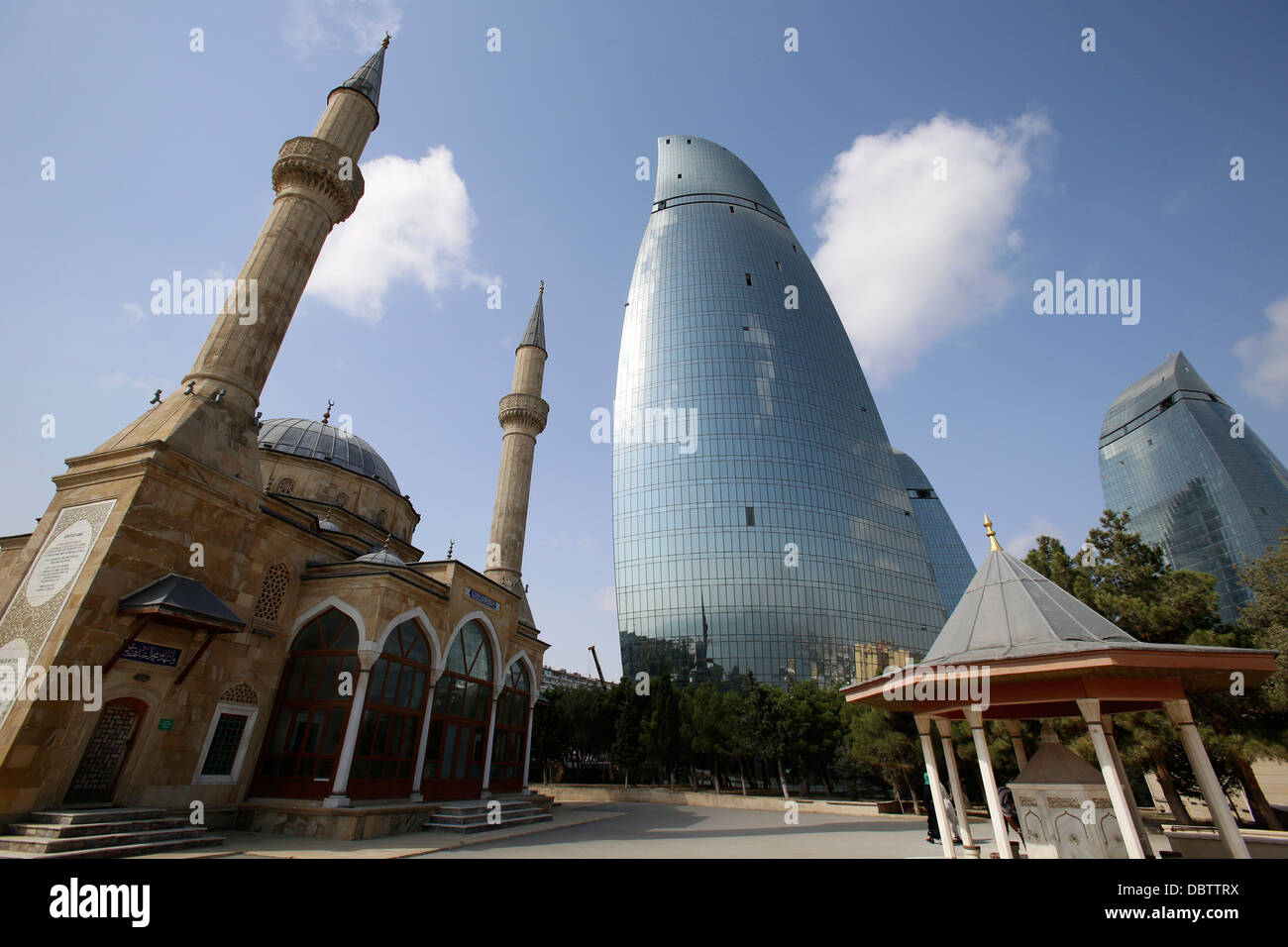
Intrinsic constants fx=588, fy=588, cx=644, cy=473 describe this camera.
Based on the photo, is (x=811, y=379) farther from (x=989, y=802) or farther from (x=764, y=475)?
(x=989, y=802)

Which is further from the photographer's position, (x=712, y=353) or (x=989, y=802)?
(x=712, y=353)

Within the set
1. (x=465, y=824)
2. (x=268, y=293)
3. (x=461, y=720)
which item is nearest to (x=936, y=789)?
(x=465, y=824)

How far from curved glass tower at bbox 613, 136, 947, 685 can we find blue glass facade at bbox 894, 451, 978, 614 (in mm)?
41818

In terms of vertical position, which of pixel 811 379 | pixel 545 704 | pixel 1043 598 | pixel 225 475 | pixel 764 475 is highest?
pixel 811 379

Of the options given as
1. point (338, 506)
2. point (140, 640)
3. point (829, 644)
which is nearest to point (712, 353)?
point (829, 644)

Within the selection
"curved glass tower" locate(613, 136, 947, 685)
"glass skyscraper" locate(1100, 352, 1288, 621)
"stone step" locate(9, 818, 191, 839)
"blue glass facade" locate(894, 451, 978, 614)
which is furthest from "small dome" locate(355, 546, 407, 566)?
"blue glass facade" locate(894, 451, 978, 614)

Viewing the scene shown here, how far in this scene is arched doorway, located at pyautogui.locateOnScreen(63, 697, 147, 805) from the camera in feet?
37.3

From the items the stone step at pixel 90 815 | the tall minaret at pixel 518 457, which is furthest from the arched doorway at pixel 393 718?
the tall minaret at pixel 518 457

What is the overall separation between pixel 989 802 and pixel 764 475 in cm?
4583

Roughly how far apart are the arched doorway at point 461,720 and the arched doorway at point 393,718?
2.61 feet

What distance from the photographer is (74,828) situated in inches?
391

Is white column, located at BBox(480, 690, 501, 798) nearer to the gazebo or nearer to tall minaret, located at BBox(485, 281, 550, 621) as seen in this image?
tall minaret, located at BBox(485, 281, 550, 621)
